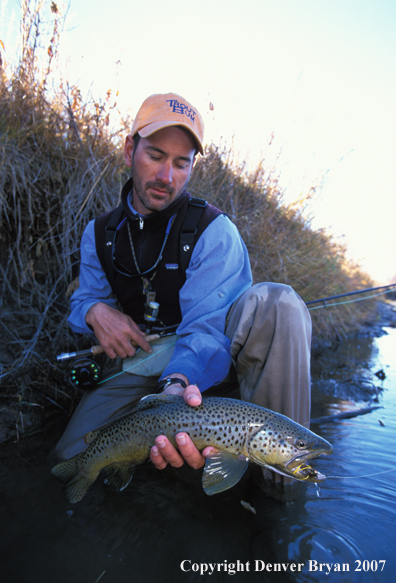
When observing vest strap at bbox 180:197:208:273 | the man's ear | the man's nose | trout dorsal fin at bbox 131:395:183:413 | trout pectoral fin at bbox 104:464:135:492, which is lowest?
trout pectoral fin at bbox 104:464:135:492

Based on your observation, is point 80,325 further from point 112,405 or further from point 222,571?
point 222,571

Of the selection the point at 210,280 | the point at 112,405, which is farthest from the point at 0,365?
the point at 210,280

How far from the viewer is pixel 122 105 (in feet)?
14.8

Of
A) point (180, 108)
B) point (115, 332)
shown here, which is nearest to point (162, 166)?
point (180, 108)

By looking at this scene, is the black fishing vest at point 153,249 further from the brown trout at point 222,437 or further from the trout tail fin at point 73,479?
the trout tail fin at point 73,479

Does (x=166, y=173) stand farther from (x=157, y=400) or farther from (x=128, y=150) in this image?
(x=157, y=400)

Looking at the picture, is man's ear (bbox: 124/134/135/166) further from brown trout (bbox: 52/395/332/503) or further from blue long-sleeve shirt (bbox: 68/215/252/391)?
brown trout (bbox: 52/395/332/503)

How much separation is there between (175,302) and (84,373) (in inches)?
34.5

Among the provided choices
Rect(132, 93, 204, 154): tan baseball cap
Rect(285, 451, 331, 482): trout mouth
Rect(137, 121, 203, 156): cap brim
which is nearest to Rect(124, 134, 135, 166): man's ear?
Rect(132, 93, 204, 154): tan baseball cap

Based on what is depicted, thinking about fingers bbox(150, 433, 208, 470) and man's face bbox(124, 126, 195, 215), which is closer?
fingers bbox(150, 433, 208, 470)

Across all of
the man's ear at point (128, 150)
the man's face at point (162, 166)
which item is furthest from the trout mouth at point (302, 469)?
the man's ear at point (128, 150)

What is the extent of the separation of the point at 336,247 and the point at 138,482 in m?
4.84

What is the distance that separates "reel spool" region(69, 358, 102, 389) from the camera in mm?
2842

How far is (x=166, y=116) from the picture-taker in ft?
8.74
